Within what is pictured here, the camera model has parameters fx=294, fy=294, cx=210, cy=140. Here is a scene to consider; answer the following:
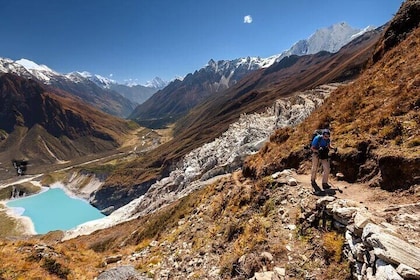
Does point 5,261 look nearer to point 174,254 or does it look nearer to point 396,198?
point 174,254

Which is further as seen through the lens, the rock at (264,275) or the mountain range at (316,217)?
the rock at (264,275)

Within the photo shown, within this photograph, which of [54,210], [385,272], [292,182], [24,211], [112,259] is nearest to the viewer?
[385,272]

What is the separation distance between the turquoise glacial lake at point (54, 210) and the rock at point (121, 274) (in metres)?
124

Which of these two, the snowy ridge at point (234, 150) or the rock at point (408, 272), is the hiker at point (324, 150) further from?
the snowy ridge at point (234, 150)

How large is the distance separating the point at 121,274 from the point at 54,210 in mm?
158528

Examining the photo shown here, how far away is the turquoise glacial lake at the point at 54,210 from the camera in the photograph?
133000 millimetres

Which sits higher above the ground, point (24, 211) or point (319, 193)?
point (319, 193)

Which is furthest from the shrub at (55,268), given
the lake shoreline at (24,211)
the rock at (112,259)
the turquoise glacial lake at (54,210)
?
the turquoise glacial lake at (54,210)

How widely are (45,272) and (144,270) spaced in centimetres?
559

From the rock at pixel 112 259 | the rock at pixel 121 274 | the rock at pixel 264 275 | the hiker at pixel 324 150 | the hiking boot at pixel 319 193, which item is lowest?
the rock at pixel 112 259

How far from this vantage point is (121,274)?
17.7 m

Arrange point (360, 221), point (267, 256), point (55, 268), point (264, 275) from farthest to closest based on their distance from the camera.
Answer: point (55, 268), point (267, 256), point (264, 275), point (360, 221)

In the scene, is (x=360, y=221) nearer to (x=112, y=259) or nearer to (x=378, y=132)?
(x=378, y=132)

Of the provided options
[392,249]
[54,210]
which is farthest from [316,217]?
[54,210]
